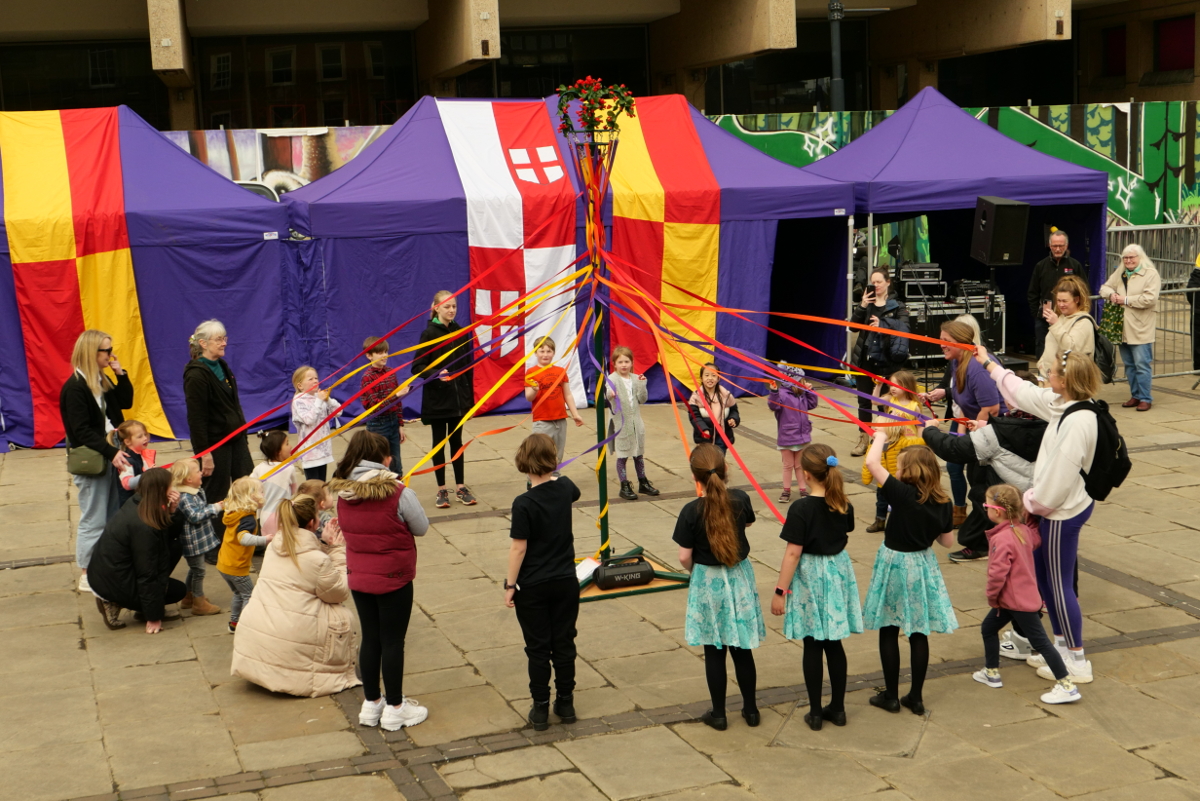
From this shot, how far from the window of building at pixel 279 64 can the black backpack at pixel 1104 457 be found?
17.2 metres

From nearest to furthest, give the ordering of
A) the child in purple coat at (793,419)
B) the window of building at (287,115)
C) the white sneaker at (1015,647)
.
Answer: the white sneaker at (1015,647) → the child in purple coat at (793,419) → the window of building at (287,115)

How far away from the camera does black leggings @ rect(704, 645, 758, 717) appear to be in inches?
223

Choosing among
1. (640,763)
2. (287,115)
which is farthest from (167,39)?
(640,763)

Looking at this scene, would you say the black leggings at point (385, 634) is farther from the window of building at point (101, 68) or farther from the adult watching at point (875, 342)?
the window of building at point (101, 68)

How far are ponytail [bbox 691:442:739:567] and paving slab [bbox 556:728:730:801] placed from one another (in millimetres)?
898

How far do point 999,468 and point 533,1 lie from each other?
1568 centimetres

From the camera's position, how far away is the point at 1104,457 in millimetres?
5930

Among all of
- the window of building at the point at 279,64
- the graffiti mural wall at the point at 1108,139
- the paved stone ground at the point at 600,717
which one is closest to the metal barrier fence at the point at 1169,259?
the graffiti mural wall at the point at 1108,139

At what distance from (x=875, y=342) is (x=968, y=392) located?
2636mm

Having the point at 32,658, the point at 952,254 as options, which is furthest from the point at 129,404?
the point at 952,254

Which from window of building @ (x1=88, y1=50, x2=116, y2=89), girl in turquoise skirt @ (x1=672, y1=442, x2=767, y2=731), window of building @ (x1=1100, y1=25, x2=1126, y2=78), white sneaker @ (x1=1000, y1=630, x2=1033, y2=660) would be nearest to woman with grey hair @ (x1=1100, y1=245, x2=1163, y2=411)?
white sneaker @ (x1=1000, y1=630, x2=1033, y2=660)

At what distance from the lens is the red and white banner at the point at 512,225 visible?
1274 centimetres

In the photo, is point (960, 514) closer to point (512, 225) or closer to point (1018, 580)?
point (1018, 580)

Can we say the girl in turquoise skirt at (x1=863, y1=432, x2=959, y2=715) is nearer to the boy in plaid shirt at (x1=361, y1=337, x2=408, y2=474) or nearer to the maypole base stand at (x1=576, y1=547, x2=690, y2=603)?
the maypole base stand at (x1=576, y1=547, x2=690, y2=603)
